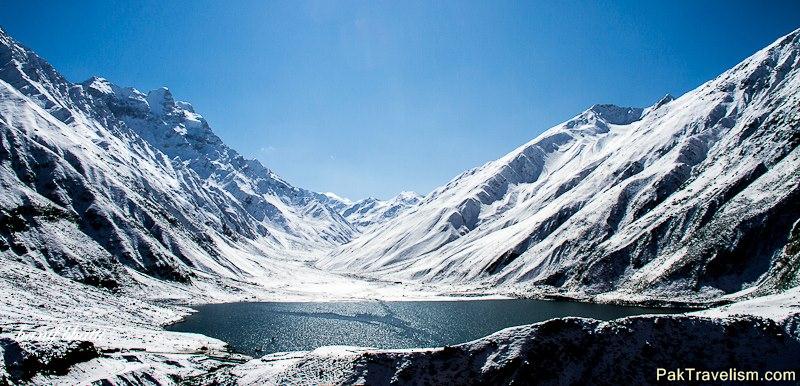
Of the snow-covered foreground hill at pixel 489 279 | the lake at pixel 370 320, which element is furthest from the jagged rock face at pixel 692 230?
the lake at pixel 370 320

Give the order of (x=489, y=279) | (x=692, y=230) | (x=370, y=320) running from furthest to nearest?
(x=489, y=279) → (x=692, y=230) → (x=370, y=320)

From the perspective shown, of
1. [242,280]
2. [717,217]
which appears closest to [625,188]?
[717,217]

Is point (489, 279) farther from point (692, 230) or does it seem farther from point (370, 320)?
point (370, 320)

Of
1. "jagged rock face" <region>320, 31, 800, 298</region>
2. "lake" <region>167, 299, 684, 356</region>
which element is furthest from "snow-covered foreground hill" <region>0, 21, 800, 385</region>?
"lake" <region>167, 299, 684, 356</region>

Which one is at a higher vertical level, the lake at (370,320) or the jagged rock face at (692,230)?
the jagged rock face at (692,230)

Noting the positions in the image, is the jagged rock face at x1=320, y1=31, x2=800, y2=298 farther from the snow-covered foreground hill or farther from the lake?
the lake

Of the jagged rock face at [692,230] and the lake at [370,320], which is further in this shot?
the jagged rock face at [692,230]

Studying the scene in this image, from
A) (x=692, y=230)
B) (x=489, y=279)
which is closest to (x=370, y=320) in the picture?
(x=489, y=279)

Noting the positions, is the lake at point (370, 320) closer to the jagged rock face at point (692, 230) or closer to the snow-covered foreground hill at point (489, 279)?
the snow-covered foreground hill at point (489, 279)
